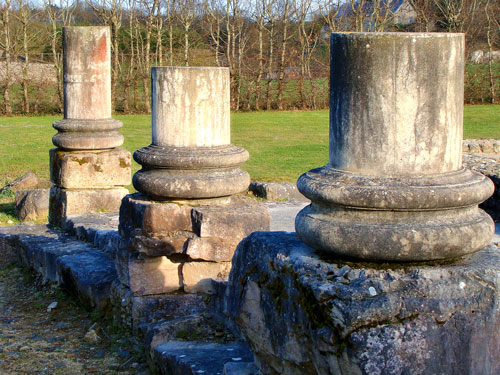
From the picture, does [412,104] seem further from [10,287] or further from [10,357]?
[10,287]

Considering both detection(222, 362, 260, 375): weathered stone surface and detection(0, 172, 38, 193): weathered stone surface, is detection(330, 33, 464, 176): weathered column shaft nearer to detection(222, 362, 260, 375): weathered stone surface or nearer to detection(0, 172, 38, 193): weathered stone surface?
detection(222, 362, 260, 375): weathered stone surface

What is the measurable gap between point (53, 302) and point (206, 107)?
7.60 feet

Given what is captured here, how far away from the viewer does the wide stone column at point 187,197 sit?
4.80 m

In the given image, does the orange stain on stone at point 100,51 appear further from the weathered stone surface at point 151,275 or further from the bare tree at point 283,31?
the bare tree at point 283,31

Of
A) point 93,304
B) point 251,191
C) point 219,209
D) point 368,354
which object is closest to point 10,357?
point 93,304

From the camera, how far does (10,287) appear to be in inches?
259

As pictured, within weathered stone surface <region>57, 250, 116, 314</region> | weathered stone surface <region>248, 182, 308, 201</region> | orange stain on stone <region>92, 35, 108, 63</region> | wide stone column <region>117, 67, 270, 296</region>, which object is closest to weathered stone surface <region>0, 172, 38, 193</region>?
orange stain on stone <region>92, 35, 108, 63</region>

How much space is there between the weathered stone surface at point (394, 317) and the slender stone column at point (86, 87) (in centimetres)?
522

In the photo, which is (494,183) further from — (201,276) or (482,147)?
(482,147)

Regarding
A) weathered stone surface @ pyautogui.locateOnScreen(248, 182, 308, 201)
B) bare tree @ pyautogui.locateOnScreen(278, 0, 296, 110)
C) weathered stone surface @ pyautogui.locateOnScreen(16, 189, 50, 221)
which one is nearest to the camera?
weathered stone surface @ pyautogui.locateOnScreen(16, 189, 50, 221)

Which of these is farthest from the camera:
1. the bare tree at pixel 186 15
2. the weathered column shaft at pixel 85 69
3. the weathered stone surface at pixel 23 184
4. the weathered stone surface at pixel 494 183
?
the bare tree at pixel 186 15

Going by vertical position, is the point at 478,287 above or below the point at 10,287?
above

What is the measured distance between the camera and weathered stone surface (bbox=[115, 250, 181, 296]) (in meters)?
4.89

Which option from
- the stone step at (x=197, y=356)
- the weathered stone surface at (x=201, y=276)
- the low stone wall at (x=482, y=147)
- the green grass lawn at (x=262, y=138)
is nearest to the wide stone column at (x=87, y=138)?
the weathered stone surface at (x=201, y=276)
